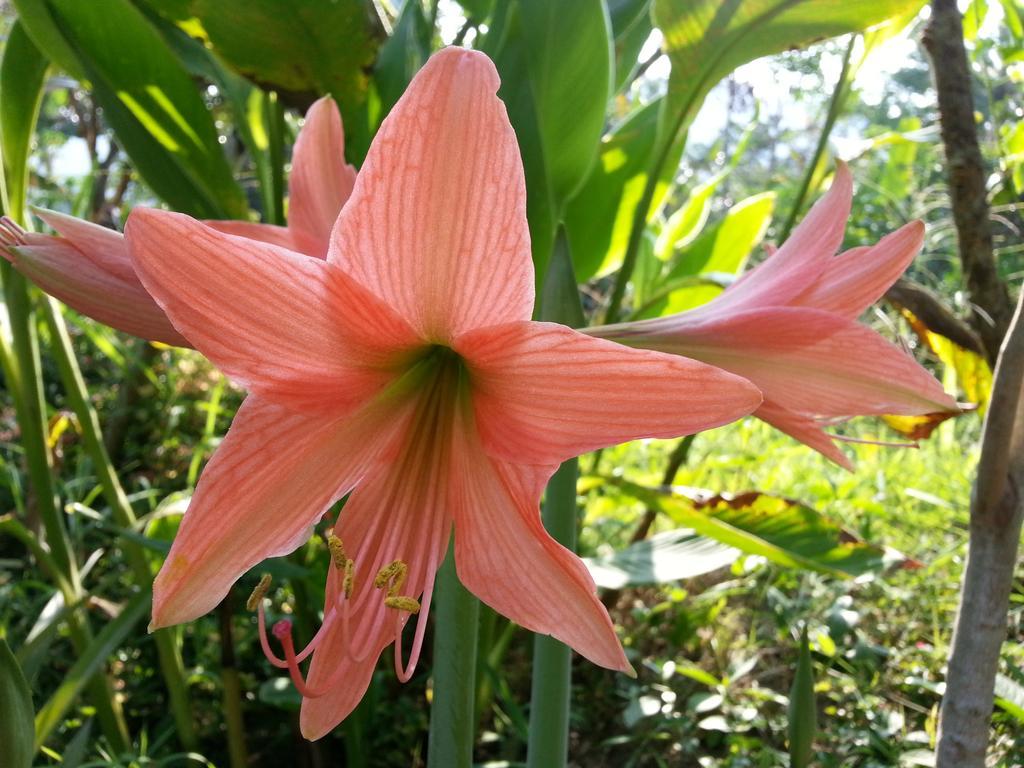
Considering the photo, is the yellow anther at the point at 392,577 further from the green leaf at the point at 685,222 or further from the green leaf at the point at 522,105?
the green leaf at the point at 685,222

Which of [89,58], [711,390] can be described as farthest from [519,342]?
[89,58]

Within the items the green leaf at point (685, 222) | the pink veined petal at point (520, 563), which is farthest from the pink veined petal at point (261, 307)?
the green leaf at point (685, 222)

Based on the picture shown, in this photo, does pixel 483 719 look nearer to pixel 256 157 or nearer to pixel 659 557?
pixel 659 557

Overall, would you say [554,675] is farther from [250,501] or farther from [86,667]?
[86,667]

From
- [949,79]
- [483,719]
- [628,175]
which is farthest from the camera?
[483,719]

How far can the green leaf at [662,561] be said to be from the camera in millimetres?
1047

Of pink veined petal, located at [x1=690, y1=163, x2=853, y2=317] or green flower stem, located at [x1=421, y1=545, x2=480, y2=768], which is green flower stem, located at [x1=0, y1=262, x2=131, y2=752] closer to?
green flower stem, located at [x1=421, y1=545, x2=480, y2=768]

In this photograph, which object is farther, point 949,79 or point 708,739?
point 708,739

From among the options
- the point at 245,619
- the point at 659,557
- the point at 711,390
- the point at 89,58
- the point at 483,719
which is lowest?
the point at 483,719

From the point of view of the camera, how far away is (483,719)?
1333mm

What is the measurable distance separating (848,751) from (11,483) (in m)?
1.64

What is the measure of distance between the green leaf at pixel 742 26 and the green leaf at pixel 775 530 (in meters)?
0.51

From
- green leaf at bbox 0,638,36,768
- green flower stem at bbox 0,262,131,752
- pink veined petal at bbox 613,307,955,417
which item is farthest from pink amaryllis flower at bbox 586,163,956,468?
green flower stem at bbox 0,262,131,752

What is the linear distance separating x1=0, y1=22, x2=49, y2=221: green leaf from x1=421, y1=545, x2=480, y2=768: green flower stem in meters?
0.75
